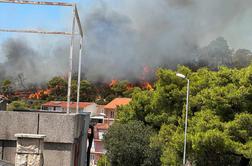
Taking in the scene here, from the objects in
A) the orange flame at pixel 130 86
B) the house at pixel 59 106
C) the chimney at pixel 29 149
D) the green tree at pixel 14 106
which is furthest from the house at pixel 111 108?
the chimney at pixel 29 149

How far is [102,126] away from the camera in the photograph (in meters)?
60.2

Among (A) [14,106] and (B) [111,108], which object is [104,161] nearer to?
(B) [111,108]

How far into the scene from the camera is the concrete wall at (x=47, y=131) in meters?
4.51

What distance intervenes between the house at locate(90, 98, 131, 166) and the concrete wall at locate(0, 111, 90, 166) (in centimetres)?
4885

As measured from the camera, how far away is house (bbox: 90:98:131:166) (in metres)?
58.3

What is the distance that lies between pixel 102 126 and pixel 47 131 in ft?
184

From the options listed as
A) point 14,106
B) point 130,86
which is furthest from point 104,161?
point 130,86

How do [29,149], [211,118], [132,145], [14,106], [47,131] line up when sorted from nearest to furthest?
1. [29,149]
2. [47,131]
3. [14,106]
4. [211,118]
5. [132,145]

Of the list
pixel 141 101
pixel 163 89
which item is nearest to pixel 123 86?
pixel 141 101

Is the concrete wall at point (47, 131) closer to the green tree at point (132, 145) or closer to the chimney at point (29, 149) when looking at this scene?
the chimney at point (29, 149)

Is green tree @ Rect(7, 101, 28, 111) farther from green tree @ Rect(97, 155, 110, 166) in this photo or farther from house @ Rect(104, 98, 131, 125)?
house @ Rect(104, 98, 131, 125)

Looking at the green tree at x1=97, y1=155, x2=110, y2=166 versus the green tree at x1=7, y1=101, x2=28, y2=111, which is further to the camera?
the green tree at x1=97, y1=155, x2=110, y2=166

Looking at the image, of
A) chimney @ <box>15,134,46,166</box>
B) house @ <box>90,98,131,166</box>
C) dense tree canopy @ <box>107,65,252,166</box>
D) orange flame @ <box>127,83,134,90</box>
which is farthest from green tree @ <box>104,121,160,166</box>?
orange flame @ <box>127,83,134,90</box>

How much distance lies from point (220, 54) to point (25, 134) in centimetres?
7223
